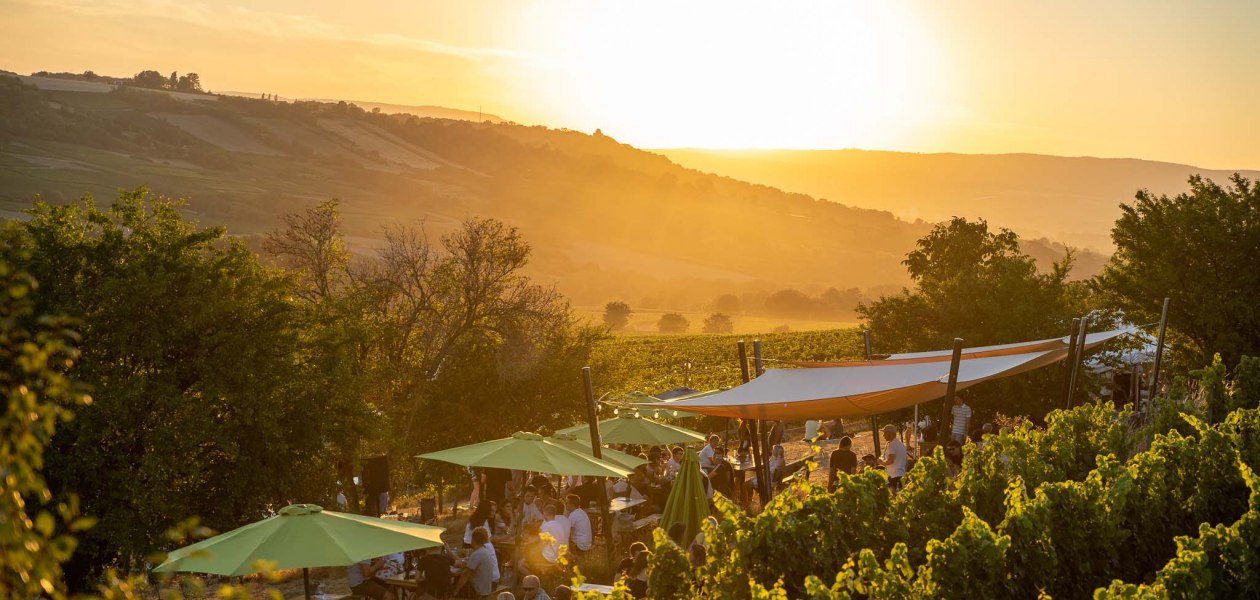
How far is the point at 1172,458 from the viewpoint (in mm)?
8328

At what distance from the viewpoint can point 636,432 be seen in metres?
17.3

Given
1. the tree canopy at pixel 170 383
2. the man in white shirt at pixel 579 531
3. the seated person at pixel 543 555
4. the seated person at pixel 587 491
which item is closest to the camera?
the seated person at pixel 543 555

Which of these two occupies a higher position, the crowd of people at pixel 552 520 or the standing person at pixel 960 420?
the standing person at pixel 960 420

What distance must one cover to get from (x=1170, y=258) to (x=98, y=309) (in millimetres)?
20784

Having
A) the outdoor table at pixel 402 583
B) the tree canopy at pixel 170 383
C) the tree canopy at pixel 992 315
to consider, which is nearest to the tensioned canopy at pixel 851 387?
the outdoor table at pixel 402 583

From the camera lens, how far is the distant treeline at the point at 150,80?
171m

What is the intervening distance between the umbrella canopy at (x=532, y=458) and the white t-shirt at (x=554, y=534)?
0.62 m

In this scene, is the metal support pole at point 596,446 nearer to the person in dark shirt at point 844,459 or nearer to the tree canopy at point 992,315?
the person in dark shirt at point 844,459

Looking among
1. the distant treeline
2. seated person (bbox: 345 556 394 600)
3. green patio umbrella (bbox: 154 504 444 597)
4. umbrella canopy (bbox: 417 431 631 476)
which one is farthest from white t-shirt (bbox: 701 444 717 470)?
the distant treeline

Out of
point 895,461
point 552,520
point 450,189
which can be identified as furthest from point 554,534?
point 450,189

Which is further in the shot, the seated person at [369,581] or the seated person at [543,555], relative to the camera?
the seated person at [543,555]

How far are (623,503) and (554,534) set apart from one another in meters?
3.11

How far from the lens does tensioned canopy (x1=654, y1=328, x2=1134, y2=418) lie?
12617 millimetres

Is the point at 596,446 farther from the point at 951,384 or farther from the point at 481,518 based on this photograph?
the point at 951,384
